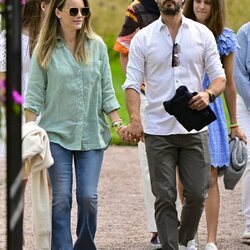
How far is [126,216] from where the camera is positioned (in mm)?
9570

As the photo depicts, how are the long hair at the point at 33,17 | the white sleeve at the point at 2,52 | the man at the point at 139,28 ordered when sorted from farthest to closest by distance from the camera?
the man at the point at 139,28 < the long hair at the point at 33,17 < the white sleeve at the point at 2,52

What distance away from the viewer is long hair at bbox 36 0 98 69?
6.95 m

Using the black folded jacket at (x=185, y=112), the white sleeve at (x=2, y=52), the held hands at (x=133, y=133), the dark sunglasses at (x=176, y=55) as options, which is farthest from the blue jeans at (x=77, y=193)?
the white sleeve at (x=2, y=52)

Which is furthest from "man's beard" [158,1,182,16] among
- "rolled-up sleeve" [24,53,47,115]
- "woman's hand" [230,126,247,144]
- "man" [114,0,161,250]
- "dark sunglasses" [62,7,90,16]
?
"woman's hand" [230,126,247,144]

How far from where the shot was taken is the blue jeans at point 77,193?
685 cm

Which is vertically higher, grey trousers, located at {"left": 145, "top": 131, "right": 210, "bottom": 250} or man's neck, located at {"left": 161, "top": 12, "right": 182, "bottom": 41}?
man's neck, located at {"left": 161, "top": 12, "right": 182, "bottom": 41}

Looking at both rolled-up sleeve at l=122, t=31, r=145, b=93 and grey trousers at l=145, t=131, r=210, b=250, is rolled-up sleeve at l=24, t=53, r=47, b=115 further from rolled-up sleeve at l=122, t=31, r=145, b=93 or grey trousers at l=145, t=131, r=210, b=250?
grey trousers at l=145, t=131, r=210, b=250

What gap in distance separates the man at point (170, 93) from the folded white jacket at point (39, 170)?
1.74ft

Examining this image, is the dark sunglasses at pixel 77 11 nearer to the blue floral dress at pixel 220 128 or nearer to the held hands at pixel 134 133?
the held hands at pixel 134 133

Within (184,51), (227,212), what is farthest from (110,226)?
(184,51)

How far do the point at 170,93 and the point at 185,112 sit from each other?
0.27m

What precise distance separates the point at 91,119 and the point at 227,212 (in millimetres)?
3098

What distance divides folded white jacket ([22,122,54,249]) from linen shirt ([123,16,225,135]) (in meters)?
0.66

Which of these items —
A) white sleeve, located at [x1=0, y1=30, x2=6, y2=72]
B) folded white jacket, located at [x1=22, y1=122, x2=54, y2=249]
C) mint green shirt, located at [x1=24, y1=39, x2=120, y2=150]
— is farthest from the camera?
white sleeve, located at [x1=0, y1=30, x2=6, y2=72]
